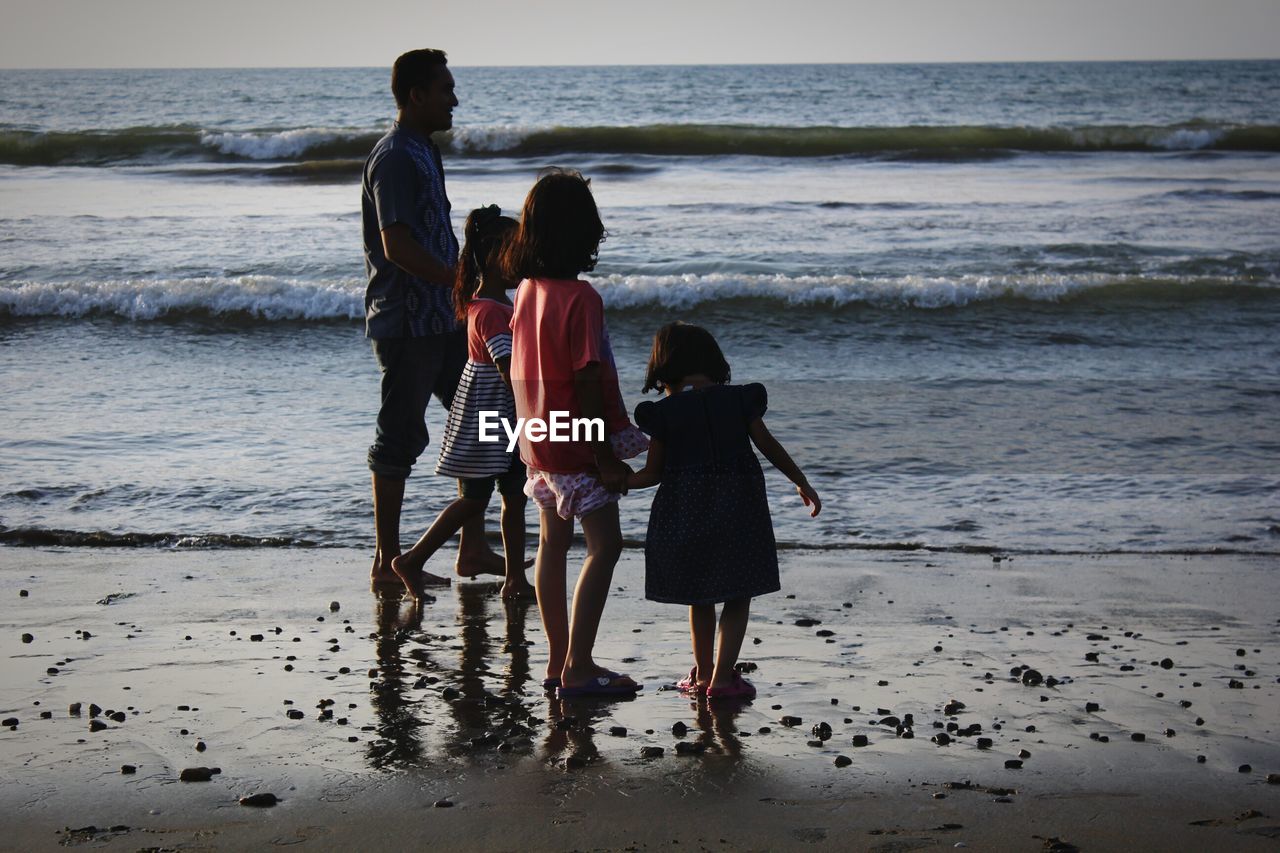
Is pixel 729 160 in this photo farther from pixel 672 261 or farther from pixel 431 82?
pixel 431 82

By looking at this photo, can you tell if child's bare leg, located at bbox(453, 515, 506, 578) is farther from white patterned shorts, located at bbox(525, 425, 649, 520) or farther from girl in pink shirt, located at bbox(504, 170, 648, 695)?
white patterned shorts, located at bbox(525, 425, 649, 520)

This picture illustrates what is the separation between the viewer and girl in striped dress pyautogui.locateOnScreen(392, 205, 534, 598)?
425cm

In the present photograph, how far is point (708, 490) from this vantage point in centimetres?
359

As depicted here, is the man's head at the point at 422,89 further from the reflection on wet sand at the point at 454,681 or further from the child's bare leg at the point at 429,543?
the reflection on wet sand at the point at 454,681

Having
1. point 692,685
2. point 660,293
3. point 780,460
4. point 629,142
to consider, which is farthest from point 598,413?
point 629,142

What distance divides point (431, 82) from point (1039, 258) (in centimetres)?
1140

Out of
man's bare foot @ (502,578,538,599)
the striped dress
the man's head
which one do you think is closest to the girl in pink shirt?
the striped dress

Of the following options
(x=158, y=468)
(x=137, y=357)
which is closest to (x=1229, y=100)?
(x=137, y=357)

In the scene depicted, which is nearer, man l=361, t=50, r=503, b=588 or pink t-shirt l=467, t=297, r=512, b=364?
pink t-shirt l=467, t=297, r=512, b=364

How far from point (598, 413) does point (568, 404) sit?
0.13 metres

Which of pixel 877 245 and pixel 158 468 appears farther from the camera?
pixel 877 245

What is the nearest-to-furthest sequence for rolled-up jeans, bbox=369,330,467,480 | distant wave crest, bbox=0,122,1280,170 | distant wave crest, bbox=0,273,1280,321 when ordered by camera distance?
rolled-up jeans, bbox=369,330,467,480 < distant wave crest, bbox=0,273,1280,321 < distant wave crest, bbox=0,122,1280,170

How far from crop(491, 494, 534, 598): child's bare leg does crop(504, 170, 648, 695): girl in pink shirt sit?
94 centimetres

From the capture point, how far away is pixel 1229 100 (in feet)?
133
